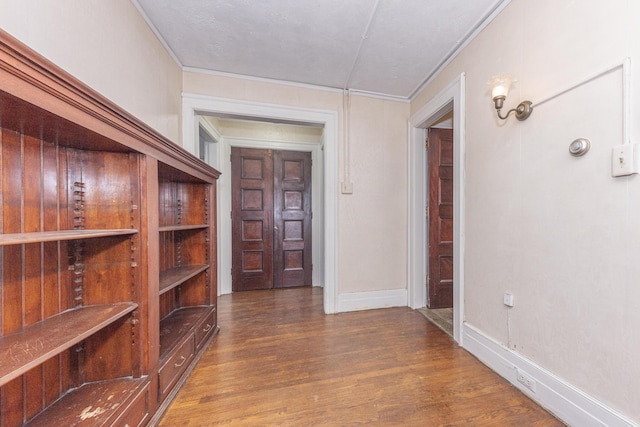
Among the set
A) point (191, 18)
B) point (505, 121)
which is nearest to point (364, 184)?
point (505, 121)

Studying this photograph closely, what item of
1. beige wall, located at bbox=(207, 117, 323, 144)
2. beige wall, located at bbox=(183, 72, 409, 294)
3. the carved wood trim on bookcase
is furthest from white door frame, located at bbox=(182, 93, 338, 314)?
the carved wood trim on bookcase

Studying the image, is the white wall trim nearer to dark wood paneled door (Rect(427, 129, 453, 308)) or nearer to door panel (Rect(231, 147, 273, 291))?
door panel (Rect(231, 147, 273, 291))

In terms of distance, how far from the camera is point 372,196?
2852 millimetres

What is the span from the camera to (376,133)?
2844mm

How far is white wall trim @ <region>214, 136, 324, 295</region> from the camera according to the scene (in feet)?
11.4

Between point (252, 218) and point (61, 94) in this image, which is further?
point (252, 218)

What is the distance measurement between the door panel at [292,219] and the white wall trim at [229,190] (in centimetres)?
9

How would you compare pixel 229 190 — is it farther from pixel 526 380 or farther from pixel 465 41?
pixel 526 380

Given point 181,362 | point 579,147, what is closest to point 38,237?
point 181,362

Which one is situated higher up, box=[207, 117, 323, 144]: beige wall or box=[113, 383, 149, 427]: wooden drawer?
box=[207, 117, 323, 144]: beige wall

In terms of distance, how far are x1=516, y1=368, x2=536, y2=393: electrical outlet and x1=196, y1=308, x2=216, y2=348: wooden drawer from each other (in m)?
2.19

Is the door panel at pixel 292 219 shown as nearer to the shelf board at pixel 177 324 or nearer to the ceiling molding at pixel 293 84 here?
the ceiling molding at pixel 293 84

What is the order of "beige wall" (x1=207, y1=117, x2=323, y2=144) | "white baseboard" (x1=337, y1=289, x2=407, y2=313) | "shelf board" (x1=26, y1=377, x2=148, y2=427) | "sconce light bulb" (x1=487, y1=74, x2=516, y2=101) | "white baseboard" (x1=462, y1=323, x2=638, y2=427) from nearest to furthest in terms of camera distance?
1. "shelf board" (x1=26, y1=377, x2=148, y2=427)
2. "white baseboard" (x1=462, y1=323, x2=638, y2=427)
3. "sconce light bulb" (x1=487, y1=74, x2=516, y2=101)
4. "white baseboard" (x1=337, y1=289, x2=407, y2=313)
5. "beige wall" (x1=207, y1=117, x2=323, y2=144)

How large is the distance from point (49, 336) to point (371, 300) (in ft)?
8.47
